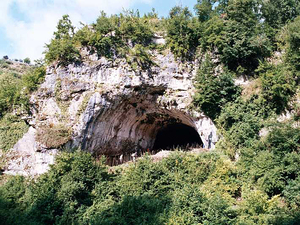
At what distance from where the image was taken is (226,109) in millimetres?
11766

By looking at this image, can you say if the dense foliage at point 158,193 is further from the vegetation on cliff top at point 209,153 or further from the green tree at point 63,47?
the green tree at point 63,47

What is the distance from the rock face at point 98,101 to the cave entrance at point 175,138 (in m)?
4.07

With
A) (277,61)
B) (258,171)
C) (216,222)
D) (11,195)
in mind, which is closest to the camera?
(216,222)

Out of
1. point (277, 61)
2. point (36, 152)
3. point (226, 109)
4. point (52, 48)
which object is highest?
point (52, 48)

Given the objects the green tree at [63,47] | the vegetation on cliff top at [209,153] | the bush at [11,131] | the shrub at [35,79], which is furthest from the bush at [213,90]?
the bush at [11,131]

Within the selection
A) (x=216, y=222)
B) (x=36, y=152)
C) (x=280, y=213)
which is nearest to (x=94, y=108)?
(x=36, y=152)

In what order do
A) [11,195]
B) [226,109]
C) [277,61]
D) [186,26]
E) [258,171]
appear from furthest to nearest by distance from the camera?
[186,26]
[277,61]
[226,109]
[11,195]
[258,171]

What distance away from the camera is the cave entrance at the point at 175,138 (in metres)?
18.9

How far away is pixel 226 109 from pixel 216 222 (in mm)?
6075

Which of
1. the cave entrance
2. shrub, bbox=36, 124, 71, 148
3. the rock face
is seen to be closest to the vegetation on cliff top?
the rock face

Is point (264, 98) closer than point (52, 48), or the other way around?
point (264, 98)

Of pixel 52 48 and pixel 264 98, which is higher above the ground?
pixel 52 48

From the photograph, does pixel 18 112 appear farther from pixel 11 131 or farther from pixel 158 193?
pixel 158 193

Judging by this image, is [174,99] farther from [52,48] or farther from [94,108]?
[52,48]
